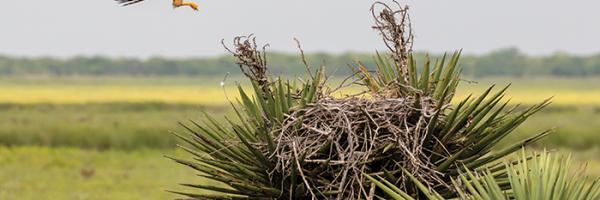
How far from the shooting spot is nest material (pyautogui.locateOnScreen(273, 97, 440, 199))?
495 centimetres

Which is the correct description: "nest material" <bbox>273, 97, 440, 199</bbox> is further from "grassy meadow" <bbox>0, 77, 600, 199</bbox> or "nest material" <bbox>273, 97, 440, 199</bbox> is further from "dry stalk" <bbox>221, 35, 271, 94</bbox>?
"grassy meadow" <bbox>0, 77, 600, 199</bbox>

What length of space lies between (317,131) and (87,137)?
91.0 feet

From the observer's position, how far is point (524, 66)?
120 meters

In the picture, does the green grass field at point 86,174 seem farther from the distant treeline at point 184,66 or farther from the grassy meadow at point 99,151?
the distant treeline at point 184,66

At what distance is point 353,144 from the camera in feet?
16.3

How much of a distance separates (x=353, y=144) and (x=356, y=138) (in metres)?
0.03

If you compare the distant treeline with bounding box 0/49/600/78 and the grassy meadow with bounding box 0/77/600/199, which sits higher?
the grassy meadow with bounding box 0/77/600/199

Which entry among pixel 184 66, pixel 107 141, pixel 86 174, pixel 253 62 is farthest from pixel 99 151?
pixel 184 66

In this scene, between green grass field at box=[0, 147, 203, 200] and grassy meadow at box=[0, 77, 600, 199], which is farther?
grassy meadow at box=[0, 77, 600, 199]

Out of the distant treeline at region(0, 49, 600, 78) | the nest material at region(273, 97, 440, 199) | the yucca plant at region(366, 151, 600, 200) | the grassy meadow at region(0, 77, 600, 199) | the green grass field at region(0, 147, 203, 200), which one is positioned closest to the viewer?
the yucca plant at region(366, 151, 600, 200)

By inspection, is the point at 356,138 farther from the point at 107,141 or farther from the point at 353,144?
the point at 107,141

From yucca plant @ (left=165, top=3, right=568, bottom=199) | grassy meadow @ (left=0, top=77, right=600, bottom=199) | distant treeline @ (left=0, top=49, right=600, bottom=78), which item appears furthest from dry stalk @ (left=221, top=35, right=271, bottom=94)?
distant treeline @ (left=0, top=49, right=600, bottom=78)

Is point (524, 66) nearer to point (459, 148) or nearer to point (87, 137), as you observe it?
point (87, 137)

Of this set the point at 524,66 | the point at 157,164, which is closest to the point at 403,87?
the point at 157,164
